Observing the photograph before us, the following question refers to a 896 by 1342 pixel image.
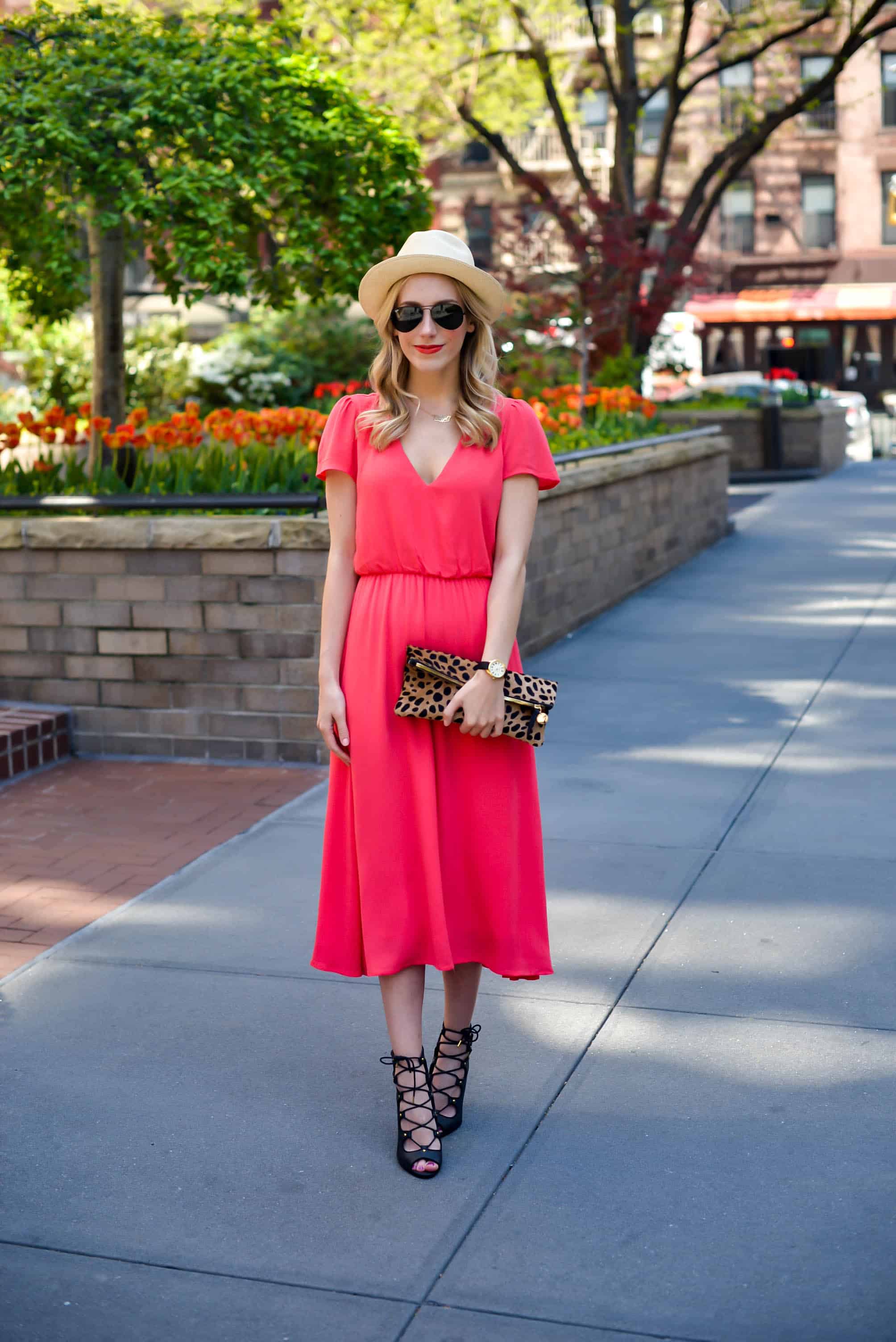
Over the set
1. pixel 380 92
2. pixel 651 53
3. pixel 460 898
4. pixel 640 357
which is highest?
pixel 651 53

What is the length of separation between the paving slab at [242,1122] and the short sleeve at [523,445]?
1549 millimetres

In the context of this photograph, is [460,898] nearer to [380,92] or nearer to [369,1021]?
[369,1021]

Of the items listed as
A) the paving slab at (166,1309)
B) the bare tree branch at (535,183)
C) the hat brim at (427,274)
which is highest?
the bare tree branch at (535,183)

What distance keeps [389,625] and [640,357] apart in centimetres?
1646

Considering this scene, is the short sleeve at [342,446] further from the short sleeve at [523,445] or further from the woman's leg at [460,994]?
the woman's leg at [460,994]

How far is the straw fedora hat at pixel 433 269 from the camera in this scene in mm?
3531

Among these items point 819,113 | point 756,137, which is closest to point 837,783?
point 756,137

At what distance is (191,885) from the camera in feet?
18.2

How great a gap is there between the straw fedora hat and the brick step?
4.03 meters

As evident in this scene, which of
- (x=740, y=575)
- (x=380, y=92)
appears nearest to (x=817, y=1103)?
(x=740, y=575)

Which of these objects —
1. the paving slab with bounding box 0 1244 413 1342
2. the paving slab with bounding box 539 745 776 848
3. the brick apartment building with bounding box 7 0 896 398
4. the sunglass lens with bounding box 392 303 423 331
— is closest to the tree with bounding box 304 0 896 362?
the paving slab with bounding box 539 745 776 848

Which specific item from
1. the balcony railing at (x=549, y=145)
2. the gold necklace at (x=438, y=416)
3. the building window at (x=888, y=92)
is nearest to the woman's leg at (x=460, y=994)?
the gold necklace at (x=438, y=416)

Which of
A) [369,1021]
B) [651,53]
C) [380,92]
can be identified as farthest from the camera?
[651,53]

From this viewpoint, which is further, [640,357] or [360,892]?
[640,357]
